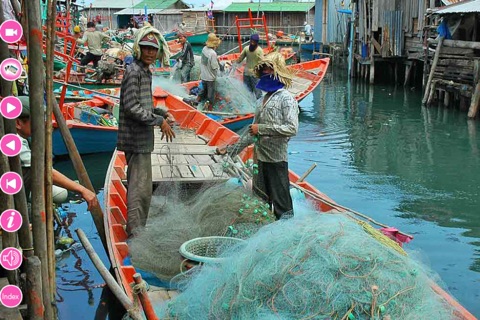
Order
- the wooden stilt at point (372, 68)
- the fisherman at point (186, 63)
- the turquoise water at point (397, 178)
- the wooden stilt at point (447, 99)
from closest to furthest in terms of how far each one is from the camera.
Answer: the turquoise water at point (397, 178)
the fisherman at point (186, 63)
the wooden stilt at point (447, 99)
the wooden stilt at point (372, 68)

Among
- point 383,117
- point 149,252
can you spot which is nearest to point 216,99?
point 383,117

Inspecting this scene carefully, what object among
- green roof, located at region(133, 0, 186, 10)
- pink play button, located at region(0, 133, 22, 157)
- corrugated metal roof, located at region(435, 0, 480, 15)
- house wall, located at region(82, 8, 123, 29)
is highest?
green roof, located at region(133, 0, 186, 10)

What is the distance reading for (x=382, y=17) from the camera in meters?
24.3

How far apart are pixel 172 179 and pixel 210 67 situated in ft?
21.3

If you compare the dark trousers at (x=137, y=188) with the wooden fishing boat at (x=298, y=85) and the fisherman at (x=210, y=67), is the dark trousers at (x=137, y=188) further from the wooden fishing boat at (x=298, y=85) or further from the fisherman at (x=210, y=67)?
the fisherman at (x=210, y=67)

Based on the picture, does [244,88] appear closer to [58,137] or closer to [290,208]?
[58,137]

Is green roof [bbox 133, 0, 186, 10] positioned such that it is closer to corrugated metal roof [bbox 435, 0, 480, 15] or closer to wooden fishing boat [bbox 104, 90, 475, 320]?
corrugated metal roof [bbox 435, 0, 480, 15]

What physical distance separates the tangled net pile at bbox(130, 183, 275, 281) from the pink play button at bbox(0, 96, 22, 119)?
2.43 meters

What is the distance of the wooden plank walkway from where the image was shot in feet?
24.4

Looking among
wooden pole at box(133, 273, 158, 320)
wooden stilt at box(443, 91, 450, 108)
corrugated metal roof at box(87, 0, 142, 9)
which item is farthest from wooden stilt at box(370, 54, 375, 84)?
corrugated metal roof at box(87, 0, 142, 9)

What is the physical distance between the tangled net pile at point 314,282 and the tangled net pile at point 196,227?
1.13 m

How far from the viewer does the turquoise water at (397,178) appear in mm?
7223

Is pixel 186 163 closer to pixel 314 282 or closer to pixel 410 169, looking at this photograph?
pixel 314 282

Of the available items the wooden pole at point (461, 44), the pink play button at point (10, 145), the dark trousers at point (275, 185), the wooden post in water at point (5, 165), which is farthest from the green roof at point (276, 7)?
the pink play button at point (10, 145)
